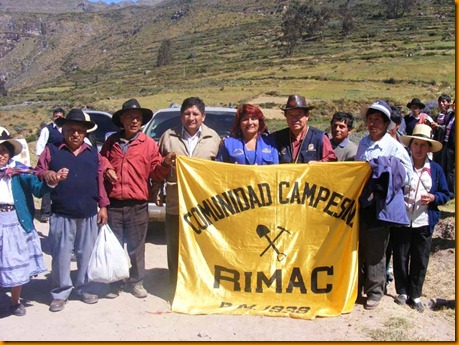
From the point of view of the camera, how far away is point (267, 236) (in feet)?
18.3

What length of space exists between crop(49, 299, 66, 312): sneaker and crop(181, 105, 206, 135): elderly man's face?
7.21ft

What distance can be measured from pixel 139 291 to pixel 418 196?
311 centimetres

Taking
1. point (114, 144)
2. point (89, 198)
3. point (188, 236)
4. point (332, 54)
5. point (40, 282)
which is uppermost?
point (332, 54)

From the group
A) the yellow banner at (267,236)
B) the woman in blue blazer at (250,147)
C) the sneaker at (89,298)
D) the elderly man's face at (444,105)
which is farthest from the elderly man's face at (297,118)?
the elderly man's face at (444,105)

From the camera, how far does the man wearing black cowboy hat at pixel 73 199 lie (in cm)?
538

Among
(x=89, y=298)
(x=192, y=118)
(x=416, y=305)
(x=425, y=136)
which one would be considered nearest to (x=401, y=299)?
(x=416, y=305)

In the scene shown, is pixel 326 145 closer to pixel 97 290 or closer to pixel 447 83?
pixel 97 290

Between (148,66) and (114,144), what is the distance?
117 meters

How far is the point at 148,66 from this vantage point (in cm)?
11931

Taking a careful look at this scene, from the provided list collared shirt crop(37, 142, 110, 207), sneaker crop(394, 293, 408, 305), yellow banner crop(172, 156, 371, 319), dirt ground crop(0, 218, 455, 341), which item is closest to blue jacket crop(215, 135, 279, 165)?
yellow banner crop(172, 156, 371, 319)

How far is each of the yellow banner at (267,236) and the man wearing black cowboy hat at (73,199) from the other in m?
0.88

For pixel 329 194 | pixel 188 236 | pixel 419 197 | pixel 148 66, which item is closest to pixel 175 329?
pixel 188 236

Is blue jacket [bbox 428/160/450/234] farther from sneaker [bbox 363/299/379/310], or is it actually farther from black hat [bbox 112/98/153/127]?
black hat [bbox 112/98/153/127]

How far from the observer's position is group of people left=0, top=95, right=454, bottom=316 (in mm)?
5254
